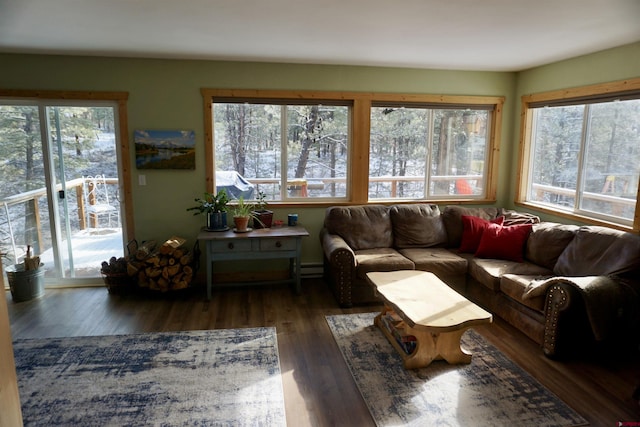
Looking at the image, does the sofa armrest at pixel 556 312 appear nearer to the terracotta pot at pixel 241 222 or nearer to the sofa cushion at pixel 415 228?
the sofa cushion at pixel 415 228

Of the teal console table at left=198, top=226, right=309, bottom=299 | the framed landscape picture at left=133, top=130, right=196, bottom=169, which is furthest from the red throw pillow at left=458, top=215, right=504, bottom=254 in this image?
the framed landscape picture at left=133, top=130, right=196, bottom=169

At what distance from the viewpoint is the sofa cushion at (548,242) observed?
12.3ft

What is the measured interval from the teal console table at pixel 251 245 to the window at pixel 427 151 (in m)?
1.28

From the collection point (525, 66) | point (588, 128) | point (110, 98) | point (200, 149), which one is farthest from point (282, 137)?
point (588, 128)

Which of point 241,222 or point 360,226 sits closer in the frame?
point 241,222

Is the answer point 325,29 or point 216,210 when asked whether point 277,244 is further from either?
point 325,29

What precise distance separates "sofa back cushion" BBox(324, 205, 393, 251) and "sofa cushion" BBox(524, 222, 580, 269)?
54.6 inches

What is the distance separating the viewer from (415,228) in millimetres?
4516

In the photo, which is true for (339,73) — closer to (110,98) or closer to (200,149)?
(200,149)

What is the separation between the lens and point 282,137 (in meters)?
4.61

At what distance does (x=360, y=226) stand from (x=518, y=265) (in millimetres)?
1573

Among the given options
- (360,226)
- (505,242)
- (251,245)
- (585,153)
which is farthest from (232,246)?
(585,153)

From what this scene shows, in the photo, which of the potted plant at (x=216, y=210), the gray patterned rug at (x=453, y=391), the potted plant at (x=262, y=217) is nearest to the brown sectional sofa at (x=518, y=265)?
the gray patterned rug at (x=453, y=391)

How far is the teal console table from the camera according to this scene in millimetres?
4039
